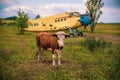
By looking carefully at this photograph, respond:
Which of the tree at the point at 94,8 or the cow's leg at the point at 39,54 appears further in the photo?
the cow's leg at the point at 39,54

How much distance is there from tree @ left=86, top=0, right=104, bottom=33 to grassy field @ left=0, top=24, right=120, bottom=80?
0.42 ft

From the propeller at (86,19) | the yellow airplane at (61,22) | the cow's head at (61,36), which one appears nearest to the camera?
the yellow airplane at (61,22)

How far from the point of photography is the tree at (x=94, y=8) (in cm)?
703

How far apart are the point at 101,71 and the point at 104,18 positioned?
968 millimetres

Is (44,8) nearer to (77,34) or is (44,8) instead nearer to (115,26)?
(77,34)

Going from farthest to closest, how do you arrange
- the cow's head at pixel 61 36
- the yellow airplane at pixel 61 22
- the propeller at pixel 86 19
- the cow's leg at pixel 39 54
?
the cow's leg at pixel 39 54 → the cow's head at pixel 61 36 → the propeller at pixel 86 19 → the yellow airplane at pixel 61 22

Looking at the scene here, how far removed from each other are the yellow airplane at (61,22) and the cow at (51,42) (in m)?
0.16

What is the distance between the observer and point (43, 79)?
7203mm

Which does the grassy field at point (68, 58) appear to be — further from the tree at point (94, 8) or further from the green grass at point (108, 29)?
the tree at point (94, 8)

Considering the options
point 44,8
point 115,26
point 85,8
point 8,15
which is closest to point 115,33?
point 115,26

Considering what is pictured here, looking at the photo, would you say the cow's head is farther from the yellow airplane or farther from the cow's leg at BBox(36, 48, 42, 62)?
the cow's leg at BBox(36, 48, 42, 62)

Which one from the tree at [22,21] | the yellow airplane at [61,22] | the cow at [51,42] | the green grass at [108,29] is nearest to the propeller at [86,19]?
the yellow airplane at [61,22]

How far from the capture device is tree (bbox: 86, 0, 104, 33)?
703 centimetres

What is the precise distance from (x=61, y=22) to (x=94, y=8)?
2.10 ft
